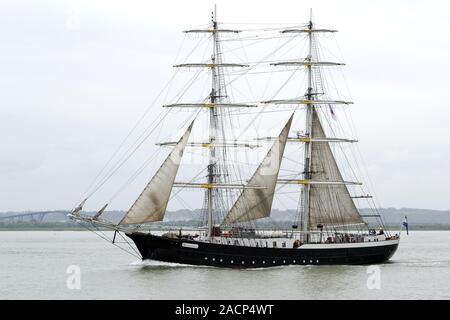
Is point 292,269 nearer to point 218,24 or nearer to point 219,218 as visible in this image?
point 219,218

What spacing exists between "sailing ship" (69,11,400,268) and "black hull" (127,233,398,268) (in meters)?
0.07

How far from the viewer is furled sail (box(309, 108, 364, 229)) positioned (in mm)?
70750

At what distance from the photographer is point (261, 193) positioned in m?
67.1

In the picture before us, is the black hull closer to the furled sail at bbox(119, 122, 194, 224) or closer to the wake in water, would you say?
the wake in water

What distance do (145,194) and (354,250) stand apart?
16.5m

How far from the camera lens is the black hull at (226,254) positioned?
212 feet

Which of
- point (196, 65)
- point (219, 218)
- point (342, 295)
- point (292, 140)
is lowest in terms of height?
point (342, 295)

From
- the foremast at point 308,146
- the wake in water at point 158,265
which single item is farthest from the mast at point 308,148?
the wake in water at point 158,265

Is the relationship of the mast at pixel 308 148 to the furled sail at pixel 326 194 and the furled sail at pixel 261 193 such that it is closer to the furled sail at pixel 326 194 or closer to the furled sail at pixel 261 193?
the furled sail at pixel 326 194

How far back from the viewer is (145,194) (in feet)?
208

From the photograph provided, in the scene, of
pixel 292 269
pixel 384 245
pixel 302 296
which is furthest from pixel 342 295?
pixel 384 245

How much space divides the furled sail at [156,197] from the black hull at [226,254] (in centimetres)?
225

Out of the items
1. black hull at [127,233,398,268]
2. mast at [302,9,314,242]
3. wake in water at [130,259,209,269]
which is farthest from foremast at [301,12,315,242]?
wake in water at [130,259,209,269]
